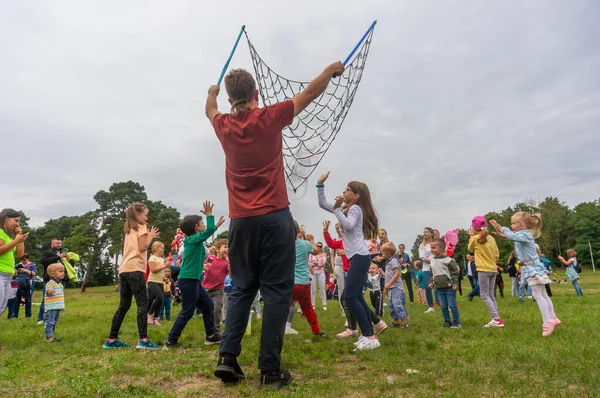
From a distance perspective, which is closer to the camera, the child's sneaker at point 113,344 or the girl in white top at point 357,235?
the girl in white top at point 357,235

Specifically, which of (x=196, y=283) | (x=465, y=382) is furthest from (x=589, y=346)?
(x=196, y=283)

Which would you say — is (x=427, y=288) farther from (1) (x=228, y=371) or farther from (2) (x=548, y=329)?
(1) (x=228, y=371)

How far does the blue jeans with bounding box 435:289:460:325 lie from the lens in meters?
7.16

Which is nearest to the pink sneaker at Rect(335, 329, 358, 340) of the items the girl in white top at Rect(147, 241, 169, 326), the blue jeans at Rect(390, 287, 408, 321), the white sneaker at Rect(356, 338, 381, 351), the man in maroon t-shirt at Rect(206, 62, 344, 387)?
the white sneaker at Rect(356, 338, 381, 351)

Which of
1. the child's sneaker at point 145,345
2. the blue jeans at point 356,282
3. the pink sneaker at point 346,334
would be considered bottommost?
the pink sneaker at point 346,334

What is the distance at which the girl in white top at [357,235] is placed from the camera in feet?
17.0

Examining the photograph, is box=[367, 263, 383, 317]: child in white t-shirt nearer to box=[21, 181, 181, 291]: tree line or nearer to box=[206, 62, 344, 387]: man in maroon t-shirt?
box=[206, 62, 344, 387]: man in maroon t-shirt

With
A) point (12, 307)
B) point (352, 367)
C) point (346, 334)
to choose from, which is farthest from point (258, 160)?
point (12, 307)

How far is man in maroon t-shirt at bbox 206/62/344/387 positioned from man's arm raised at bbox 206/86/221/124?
38 cm

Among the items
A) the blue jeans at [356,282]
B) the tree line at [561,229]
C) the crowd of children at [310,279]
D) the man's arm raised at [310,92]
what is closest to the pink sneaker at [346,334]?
the crowd of children at [310,279]

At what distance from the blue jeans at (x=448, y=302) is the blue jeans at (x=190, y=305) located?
4.16 meters

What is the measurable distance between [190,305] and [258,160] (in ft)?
10.3

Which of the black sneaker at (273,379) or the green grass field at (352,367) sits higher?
the black sneaker at (273,379)

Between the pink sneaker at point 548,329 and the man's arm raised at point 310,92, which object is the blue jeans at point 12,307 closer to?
the man's arm raised at point 310,92
